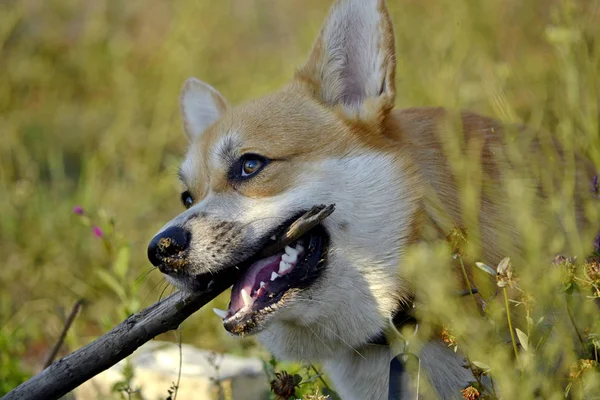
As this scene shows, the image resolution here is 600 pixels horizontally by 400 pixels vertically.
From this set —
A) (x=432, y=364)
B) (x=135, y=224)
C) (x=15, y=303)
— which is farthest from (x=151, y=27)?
(x=432, y=364)

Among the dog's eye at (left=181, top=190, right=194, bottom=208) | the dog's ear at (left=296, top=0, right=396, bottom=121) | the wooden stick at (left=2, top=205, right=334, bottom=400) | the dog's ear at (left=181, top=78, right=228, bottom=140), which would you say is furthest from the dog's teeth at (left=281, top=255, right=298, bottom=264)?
the dog's ear at (left=181, top=78, right=228, bottom=140)

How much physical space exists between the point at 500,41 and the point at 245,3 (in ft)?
12.8

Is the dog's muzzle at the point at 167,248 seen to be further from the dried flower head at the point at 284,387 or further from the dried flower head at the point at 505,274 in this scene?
the dried flower head at the point at 505,274

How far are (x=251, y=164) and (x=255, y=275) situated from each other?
1.42ft

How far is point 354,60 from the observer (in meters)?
2.90

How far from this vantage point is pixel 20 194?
197 inches

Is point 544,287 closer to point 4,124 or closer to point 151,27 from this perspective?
point 4,124

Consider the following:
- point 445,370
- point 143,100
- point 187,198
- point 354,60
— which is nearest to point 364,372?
point 445,370

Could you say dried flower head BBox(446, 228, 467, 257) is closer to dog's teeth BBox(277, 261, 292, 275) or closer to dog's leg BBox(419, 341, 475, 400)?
dog's leg BBox(419, 341, 475, 400)

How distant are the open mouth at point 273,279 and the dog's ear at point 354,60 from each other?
55cm

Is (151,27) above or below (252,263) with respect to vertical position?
below

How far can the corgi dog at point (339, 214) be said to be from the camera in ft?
8.21

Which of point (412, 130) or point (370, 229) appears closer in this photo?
point (370, 229)

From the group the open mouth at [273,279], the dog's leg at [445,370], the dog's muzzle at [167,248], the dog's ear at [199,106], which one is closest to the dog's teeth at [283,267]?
the open mouth at [273,279]
